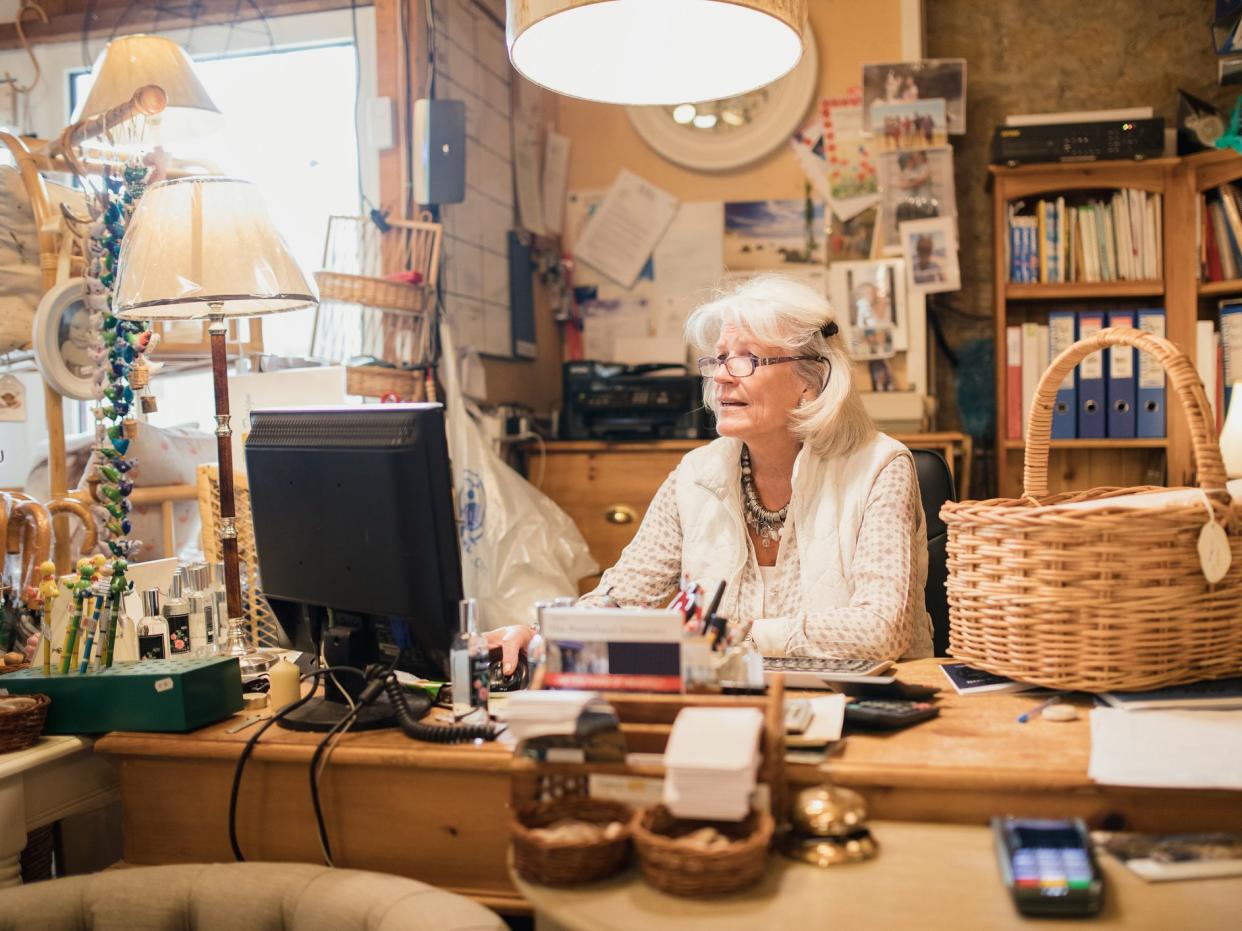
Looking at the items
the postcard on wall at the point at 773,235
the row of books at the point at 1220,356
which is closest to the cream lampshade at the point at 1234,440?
the row of books at the point at 1220,356

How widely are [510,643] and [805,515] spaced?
2.12 feet

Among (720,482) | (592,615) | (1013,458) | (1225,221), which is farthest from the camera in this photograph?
(1013,458)

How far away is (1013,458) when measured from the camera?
3.62 m

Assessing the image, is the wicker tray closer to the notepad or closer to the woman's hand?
the woman's hand

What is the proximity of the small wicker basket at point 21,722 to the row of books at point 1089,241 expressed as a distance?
304 centimetres

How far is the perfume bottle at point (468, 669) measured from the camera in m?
1.34

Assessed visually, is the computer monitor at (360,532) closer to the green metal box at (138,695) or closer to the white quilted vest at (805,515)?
the green metal box at (138,695)

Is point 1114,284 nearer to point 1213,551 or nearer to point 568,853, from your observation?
point 1213,551

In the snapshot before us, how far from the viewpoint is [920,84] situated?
3.59 m

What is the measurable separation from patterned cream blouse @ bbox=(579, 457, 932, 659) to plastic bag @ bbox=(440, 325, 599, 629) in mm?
993

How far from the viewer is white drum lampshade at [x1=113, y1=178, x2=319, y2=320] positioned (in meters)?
1.72

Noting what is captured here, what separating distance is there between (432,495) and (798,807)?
579mm

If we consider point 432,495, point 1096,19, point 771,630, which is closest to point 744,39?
point 432,495

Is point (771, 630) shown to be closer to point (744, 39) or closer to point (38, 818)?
point (744, 39)
